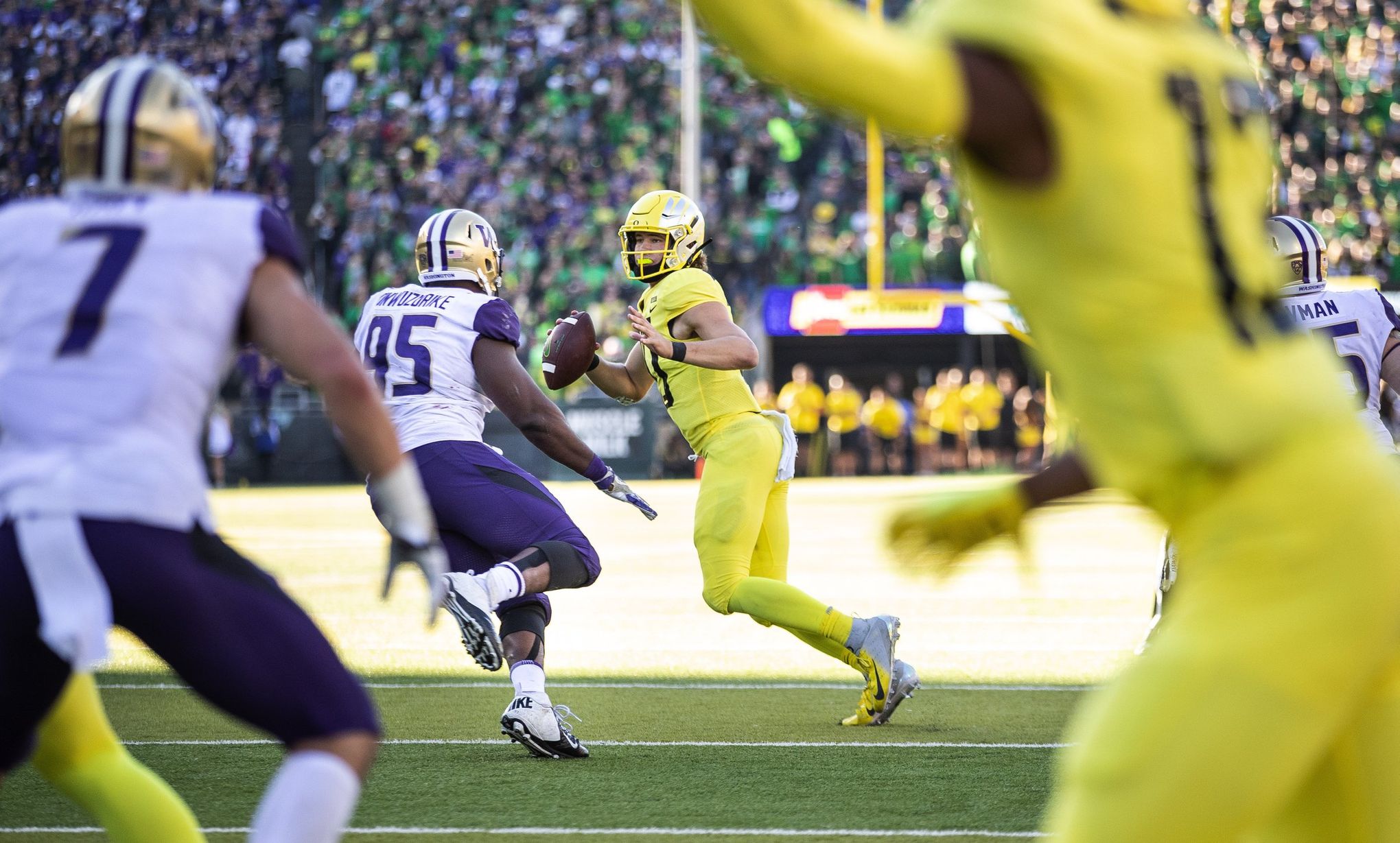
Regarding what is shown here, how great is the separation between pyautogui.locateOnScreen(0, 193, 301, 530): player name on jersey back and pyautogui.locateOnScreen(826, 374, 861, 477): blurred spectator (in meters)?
24.9

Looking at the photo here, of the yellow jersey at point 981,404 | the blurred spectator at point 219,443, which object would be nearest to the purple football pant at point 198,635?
the blurred spectator at point 219,443

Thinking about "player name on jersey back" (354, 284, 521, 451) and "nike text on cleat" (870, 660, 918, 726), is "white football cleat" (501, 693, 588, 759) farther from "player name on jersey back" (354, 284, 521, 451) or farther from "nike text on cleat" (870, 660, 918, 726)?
"nike text on cleat" (870, 660, 918, 726)

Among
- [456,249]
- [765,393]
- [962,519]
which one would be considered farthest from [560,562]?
[765,393]

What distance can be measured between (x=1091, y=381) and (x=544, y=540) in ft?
11.9

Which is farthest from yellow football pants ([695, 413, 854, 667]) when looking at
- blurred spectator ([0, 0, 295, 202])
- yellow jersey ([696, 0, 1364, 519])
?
blurred spectator ([0, 0, 295, 202])

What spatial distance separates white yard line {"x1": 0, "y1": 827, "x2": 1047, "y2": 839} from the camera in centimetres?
421

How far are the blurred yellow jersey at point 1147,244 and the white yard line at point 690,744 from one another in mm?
3517

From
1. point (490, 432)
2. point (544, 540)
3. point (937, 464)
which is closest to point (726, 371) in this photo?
point (544, 540)

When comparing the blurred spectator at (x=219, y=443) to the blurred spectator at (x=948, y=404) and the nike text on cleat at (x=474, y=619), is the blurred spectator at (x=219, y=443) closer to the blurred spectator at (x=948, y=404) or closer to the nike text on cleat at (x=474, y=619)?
the blurred spectator at (x=948, y=404)

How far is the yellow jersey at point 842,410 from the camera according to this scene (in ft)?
90.2

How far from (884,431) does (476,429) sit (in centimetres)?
2205

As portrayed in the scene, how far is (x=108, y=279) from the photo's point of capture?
2.61 meters

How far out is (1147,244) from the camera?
7.12ft

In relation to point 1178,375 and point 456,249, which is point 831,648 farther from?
point 1178,375
